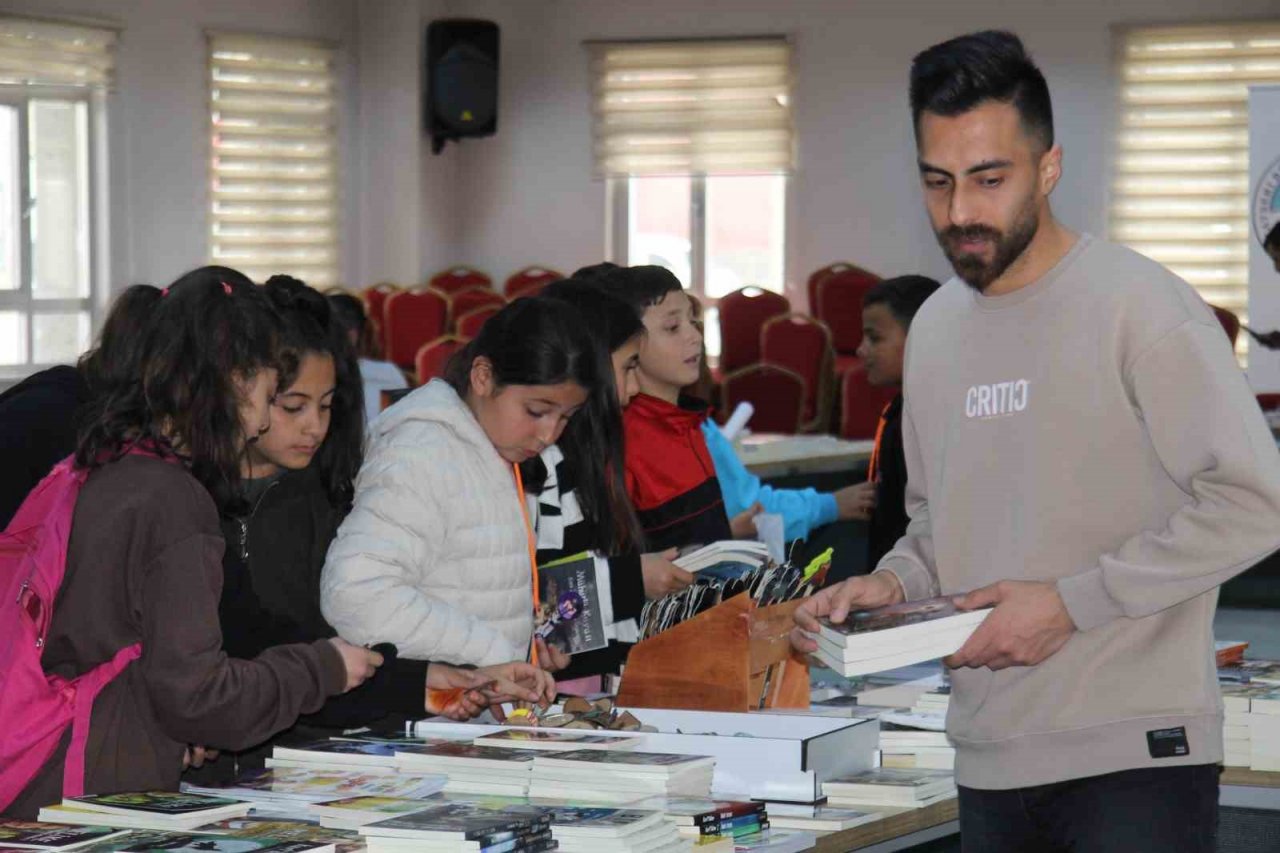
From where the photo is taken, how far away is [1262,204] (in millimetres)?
8328

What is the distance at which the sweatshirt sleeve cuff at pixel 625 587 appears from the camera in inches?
124

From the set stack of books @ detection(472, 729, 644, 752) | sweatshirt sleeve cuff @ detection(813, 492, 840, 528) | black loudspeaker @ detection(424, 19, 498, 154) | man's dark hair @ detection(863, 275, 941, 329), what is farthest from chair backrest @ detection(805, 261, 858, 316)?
stack of books @ detection(472, 729, 644, 752)

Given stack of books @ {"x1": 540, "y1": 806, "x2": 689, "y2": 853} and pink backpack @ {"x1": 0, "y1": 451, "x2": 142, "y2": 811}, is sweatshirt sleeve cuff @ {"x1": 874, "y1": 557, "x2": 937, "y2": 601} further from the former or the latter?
pink backpack @ {"x1": 0, "y1": 451, "x2": 142, "y2": 811}

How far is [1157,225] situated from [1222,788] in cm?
943

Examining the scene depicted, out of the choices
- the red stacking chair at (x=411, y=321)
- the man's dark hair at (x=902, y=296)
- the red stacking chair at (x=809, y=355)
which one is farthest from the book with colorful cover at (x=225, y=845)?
the red stacking chair at (x=411, y=321)

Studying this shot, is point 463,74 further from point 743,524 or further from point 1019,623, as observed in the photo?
point 1019,623

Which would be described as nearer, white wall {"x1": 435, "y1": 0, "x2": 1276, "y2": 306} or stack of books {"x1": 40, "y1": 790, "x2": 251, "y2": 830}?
stack of books {"x1": 40, "y1": 790, "x2": 251, "y2": 830}

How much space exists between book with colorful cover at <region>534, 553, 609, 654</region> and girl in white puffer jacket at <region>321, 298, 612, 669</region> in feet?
0.11

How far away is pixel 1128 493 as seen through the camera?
6.19 ft

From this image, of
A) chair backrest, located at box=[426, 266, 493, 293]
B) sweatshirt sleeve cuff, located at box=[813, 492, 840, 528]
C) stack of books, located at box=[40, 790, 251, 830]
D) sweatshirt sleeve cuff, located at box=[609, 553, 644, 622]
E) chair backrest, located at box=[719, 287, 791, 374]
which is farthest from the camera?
chair backrest, located at box=[426, 266, 493, 293]

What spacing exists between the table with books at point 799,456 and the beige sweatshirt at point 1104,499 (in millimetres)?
4123

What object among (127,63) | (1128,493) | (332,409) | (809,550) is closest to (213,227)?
(127,63)

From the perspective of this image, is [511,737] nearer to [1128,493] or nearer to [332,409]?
[332,409]

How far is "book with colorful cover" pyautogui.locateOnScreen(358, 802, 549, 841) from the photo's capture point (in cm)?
198
